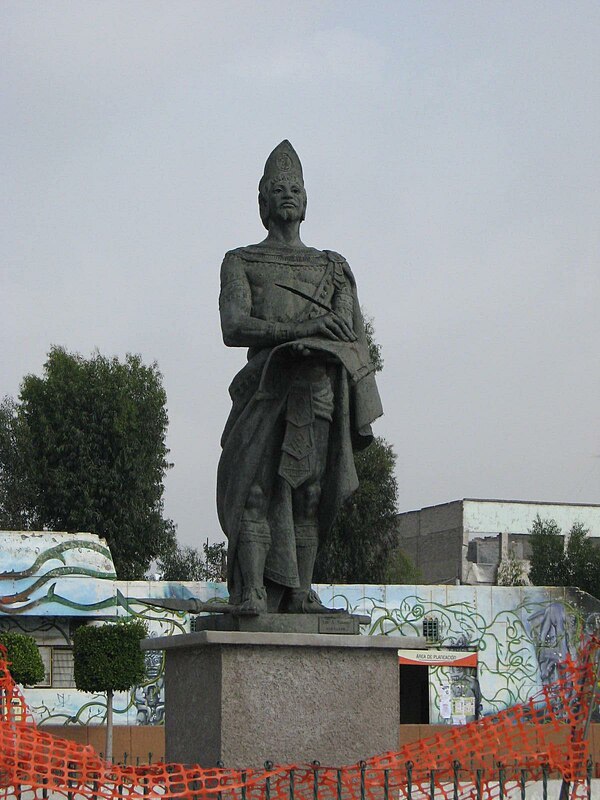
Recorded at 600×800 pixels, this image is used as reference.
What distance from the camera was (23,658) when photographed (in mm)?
23344

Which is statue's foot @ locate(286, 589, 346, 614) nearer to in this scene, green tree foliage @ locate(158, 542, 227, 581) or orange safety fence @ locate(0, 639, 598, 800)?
orange safety fence @ locate(0, 639, 598, 800)

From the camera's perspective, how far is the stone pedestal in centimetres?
659

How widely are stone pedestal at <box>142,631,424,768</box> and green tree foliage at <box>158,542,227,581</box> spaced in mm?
38532

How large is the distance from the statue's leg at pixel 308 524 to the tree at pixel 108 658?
17.2 meters

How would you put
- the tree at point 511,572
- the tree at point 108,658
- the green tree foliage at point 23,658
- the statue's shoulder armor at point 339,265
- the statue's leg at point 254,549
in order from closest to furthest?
the statue's leg at point 254,549
the statue's shoulder armor at point 339,265
the green tree foliage at point 23,658
the tree at point 108,658
the tree at point 511,572

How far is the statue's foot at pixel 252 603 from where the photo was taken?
6.99m

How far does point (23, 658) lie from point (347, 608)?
7.21 m

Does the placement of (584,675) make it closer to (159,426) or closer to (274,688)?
(274,688)

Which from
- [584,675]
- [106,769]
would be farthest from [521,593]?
[106,769]

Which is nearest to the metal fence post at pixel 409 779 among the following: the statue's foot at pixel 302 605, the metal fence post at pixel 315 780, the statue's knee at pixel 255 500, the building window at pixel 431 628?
the metal fence post at pixel 315 780

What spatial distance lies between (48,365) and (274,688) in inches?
1344

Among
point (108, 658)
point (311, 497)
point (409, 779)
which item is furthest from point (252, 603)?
point (108, 658)

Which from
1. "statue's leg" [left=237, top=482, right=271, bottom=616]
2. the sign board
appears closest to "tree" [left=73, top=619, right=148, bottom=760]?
the sign board

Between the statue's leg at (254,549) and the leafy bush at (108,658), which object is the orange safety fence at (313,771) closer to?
the statue's leg at (254,549)
